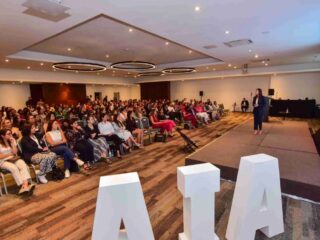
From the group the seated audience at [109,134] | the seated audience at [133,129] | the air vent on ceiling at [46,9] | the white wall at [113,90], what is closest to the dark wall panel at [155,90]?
the white wall at [113,90]

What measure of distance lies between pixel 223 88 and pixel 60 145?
50.7ft

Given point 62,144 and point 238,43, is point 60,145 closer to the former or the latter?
point 62,144

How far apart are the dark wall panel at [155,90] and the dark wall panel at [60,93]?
5930 mm

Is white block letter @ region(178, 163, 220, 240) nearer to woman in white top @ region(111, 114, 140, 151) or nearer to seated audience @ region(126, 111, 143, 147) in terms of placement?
woman in white top @ region(111, 114, 140, 151)

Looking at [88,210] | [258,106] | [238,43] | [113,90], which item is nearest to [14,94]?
[113,90]

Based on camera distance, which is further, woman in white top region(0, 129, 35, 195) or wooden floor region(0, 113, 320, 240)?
woman in white top region(0, 129, 35, 195)

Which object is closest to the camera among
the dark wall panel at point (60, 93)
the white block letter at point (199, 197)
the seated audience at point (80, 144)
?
the white block letter at point (199, 197)

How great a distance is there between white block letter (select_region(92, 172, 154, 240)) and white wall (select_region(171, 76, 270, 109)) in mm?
16423

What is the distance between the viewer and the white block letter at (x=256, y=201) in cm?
218

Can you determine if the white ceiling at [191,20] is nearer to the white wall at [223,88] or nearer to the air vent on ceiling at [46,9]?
the air vent on ceiling at [46,9]

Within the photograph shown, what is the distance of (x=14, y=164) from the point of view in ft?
12.2

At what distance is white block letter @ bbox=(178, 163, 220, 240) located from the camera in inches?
78.0

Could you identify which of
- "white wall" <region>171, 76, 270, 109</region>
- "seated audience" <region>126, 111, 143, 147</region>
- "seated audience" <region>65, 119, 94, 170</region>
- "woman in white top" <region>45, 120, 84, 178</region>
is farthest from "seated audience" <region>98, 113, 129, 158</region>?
"white wall" <region>171, 76, 270, 109</region>

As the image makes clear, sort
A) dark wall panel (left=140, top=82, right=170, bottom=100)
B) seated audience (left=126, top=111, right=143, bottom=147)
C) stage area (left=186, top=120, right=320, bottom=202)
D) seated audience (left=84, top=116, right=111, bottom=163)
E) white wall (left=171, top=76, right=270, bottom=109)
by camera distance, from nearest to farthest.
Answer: stage area (left=186, top=120, right=320, bottom=202)
seated audience (left=84, top=116, right=111, bottom=163)
seated audience (left=126, top=111, right=143, bottom=147)
white wall (left=171, top=76, right=270, bottom=109)
dark wall panel (left=140, top=82, right=170, bottom=100)
